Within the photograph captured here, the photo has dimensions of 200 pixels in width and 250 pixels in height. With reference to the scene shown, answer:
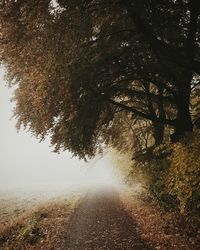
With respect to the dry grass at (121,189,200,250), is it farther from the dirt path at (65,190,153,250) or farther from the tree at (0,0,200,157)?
the tree at (0,0,200,157)

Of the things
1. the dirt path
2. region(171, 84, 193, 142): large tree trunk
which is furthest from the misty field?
region(171, 84, 193, 142): large tree trunk

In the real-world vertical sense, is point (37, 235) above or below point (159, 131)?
below

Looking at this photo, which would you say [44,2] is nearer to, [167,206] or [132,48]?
[132,48]

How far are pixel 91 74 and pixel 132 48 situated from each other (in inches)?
80.1

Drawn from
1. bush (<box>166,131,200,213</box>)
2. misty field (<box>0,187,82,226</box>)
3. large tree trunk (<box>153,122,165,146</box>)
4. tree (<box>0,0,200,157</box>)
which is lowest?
misty field (<box>0,187,82,226</box>)

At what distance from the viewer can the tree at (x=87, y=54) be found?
10.3 meters

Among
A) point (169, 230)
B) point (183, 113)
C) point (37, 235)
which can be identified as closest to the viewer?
point (169, 230)

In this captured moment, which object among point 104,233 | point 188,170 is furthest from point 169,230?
point 188,170

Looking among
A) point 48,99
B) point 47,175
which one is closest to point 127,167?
point 48,99

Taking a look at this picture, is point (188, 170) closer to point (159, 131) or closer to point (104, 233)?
point (104, 233)

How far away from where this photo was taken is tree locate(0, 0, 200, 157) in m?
10.3

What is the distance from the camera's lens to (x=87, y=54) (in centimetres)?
1255

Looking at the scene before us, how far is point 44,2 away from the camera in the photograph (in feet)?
33.1

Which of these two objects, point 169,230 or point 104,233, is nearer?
point 169,230
